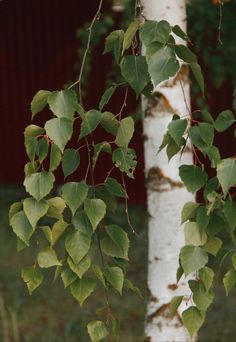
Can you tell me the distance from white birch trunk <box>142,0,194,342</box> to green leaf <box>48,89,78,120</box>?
3.90 feet

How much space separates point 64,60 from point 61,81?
0.24 m

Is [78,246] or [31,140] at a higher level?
[31,140]

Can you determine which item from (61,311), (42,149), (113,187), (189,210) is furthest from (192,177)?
(61,311)

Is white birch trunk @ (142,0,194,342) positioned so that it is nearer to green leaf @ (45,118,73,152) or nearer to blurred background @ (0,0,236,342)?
green leaf @ (45,118,73,152)

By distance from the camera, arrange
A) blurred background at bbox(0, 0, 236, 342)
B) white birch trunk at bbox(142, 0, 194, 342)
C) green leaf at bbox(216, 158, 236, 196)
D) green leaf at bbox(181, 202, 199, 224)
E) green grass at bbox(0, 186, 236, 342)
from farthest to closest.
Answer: green grass at bbox(0, 186, 236, 342) < blurred background at bbox(0, 0, 236, 342) < white birch trunk at bbox(142, 0, 194, 342) < green leaf at bbox(181, 202, 199, 224) < green leaf at bbox(216, 158, 236, 196)

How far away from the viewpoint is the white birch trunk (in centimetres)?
253

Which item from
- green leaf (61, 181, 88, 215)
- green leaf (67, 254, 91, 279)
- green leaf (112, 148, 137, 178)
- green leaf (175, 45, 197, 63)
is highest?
green leaf (175, 45, 197, 63)

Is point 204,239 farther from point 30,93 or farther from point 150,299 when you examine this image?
point 30,93

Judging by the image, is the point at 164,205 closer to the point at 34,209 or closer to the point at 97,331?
the point at 97,331

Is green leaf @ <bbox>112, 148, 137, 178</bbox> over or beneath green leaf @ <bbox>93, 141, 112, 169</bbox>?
beneath

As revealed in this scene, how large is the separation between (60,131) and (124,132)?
127 mm

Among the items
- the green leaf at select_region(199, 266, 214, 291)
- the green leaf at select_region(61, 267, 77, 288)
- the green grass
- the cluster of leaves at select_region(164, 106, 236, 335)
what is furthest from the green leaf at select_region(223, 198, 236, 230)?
the green grass

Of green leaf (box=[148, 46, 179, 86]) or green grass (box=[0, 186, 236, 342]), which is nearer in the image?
green leaf (box=[148, 46, 179, 86])

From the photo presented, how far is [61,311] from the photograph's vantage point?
512 cm
